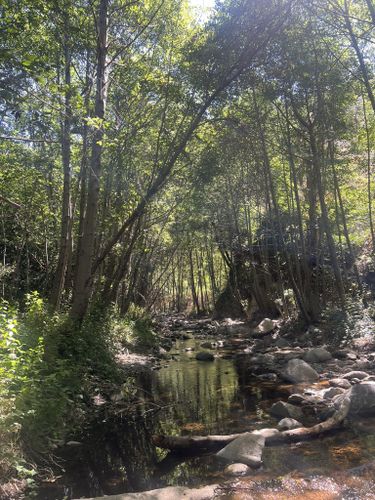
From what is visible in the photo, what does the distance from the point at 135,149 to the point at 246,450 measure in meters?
10.5

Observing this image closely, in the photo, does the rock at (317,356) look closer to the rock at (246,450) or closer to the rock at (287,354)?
the rock at (287,354)

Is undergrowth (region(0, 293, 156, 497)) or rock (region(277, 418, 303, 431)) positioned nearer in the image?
undergrowth (region(0, 293, 156, 497))

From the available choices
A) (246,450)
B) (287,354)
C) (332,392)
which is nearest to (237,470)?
(246,450)

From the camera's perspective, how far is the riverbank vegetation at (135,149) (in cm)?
684

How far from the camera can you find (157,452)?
6.20 meters

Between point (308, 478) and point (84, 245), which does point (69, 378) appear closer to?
point (84, 245)


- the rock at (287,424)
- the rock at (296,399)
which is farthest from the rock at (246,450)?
the rock at (296,399)

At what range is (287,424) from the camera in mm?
6758

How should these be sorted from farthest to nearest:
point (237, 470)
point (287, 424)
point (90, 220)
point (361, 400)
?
point (90, 220), point (361, 400), point (287, 424), point (237, 470)

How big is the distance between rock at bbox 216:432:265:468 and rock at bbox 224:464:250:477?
13cm

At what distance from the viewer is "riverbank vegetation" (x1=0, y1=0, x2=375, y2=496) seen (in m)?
6.84

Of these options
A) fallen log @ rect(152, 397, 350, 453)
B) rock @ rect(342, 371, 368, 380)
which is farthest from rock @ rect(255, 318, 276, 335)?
fallen log @ rect(152, 397, 350, 453)

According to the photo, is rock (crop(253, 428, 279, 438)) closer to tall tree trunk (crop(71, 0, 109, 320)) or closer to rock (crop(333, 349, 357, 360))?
tall tree trunk (crop(71, 0, 109, 320))

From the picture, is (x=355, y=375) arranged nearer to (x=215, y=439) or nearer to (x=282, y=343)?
(x=215, y=439)
